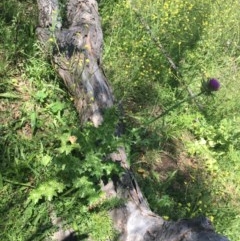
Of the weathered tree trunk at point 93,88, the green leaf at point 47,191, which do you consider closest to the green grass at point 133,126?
the green leaf at point 47,191

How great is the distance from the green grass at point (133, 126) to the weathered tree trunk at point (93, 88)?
0.47ft

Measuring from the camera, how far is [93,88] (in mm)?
3418

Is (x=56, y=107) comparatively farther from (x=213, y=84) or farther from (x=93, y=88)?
(x=213, y=84)

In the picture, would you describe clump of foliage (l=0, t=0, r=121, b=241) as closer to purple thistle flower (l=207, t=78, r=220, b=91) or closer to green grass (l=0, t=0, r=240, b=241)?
green grass (l=0, t=0, r=240, b=241)

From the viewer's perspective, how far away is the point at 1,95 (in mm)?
3416

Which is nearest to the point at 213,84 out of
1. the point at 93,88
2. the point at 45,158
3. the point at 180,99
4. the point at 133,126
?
the point at 93,88

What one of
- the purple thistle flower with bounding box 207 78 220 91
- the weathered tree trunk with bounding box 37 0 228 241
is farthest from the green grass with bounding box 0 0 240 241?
the purple thistle flower with bounding box 207 78 220 91

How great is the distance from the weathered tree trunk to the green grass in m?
0.14

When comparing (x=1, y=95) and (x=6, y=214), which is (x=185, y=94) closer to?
(x=1, y=95)

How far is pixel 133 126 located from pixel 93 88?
74 centimetres

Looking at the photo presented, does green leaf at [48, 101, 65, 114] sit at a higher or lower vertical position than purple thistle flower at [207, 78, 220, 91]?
lower

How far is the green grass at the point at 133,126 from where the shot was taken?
276 centimetres

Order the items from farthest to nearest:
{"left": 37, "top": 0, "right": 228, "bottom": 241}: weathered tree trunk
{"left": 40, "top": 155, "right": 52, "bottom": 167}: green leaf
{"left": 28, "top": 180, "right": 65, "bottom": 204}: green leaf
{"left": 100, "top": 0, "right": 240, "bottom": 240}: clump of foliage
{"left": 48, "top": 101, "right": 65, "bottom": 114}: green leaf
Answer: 1. {"left": 100, "top": 0, "right": 240, "bottom": 240}: clump of foliage
2. {"left": 48, "top": 101, "right": 65, "bottom": 114}: green leaf
3. {"left": 40, "top": 155, "right": 52, "bottom": 167}: green leaf
4. {"left": 28, "top": 180, "right": 65, "bottom": 204}: green leaf
5. {"left": 37, "top": 0, "right": 228, "bottom": 241}: weathered tree trunk

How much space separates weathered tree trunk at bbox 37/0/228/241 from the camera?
233 cm
